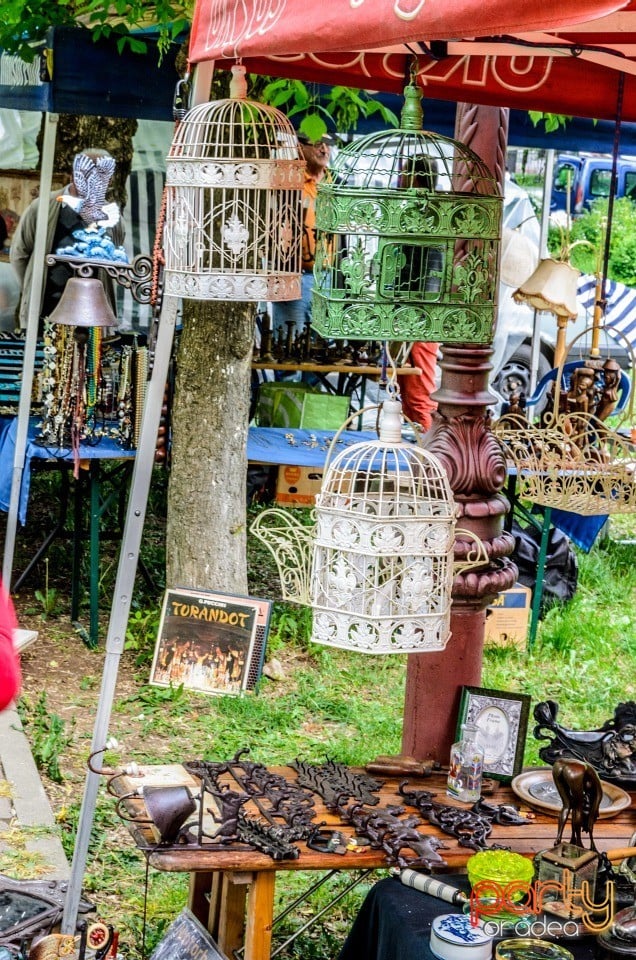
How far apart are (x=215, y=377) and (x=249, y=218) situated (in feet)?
9.05

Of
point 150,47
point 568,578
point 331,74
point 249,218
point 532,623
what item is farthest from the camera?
point 568,578

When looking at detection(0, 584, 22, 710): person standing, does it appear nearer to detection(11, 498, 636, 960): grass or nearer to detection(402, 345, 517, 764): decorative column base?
detection(402, 345, 517, 764): decorative column base

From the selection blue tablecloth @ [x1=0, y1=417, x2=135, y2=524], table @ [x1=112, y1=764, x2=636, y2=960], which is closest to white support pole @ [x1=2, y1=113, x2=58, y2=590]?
blue tablecloth @ [x1=0, y1=417, x2=135, y2=524]

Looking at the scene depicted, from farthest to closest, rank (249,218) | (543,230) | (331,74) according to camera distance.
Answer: (543,230)
(331,74)
(249,218)

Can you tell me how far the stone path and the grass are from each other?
0.08 m

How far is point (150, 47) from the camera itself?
583cm

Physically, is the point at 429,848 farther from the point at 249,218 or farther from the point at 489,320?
the point at 249,218

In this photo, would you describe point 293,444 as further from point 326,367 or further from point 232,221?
point 232,221

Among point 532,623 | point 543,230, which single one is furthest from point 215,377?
point 543,230

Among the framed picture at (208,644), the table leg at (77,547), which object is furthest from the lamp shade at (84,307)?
the framed picture at (208,644)

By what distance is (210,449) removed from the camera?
20.1 feet

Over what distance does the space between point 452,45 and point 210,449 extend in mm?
3178

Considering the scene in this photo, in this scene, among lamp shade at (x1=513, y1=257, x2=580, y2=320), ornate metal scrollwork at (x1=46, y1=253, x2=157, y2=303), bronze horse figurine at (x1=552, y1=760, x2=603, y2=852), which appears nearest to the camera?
bronze horse figurine at (x1=552, y1=760, x2=603, y2=852)

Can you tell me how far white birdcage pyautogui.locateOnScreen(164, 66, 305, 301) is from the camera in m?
3.18
